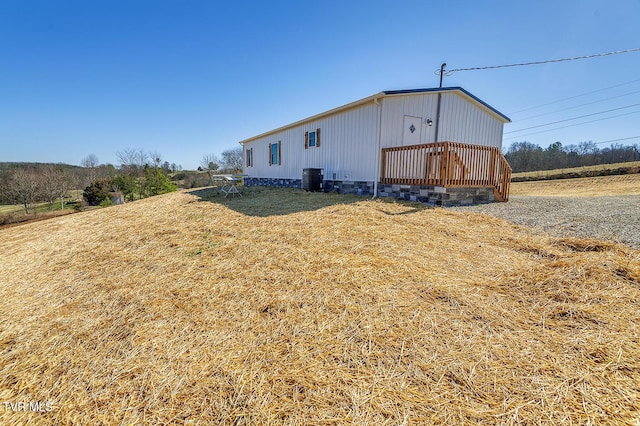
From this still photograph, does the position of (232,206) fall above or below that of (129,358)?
above

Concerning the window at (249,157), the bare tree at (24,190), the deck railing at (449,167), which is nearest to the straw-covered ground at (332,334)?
the deck railing at (449,167)

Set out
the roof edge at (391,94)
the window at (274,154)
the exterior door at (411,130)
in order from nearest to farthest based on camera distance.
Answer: the roof edge at (391,94), the exterior door at (411,130), the window at (274,154)

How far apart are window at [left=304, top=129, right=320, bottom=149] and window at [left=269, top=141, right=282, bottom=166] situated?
243 cm

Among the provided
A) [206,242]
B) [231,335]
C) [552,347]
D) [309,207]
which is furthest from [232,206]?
[552,347]

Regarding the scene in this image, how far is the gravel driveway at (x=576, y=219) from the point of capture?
3799mm

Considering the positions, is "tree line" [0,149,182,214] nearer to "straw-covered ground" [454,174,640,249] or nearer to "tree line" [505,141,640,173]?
"straw-covered ground" [454,174,640,249]

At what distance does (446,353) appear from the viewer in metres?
1.67

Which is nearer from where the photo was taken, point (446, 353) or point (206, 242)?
point (446, 353)

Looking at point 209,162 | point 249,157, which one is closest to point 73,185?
point 209,162

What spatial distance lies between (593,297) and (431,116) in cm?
748

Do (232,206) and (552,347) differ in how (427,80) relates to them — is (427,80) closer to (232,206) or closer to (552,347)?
(232,206)

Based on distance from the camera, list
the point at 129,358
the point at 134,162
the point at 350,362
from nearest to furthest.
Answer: the point at 350,362
the point at 129,358
the point at 134,162

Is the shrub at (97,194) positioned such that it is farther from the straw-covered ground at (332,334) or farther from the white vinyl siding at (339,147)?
the straw-covered ground at (332,334)

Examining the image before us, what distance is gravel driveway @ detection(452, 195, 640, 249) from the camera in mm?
3799
